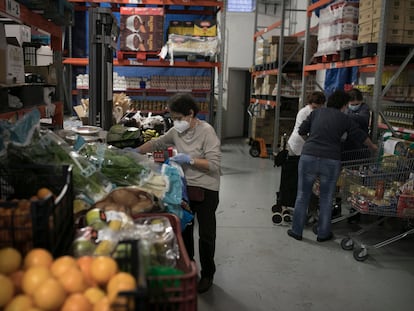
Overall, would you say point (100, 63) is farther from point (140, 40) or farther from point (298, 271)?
point (140, 40)

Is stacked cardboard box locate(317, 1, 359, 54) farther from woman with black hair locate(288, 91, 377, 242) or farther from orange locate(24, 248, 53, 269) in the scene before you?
orange locate(24, 248, 53, 269)

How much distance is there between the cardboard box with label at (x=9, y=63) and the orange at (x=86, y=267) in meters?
2.37

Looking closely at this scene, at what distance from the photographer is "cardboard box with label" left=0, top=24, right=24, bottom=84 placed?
10.5 feet

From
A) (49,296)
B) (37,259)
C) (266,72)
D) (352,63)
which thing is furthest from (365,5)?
(49,296)

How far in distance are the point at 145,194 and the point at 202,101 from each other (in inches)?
313

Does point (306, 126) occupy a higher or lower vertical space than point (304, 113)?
lower

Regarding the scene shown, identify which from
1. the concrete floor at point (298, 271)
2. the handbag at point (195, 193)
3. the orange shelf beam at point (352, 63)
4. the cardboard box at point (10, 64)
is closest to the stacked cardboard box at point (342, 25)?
the orange shelf beam at point (352, 63)

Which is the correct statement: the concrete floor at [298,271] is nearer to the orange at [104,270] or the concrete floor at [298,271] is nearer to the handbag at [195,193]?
the handbag at [195,193]

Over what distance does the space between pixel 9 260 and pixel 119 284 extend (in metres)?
0.38

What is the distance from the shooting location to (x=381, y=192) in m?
4.37

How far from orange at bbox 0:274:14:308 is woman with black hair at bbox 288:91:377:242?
3.90m

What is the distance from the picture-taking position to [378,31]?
16.9ft

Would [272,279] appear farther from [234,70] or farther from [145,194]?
[234,70]

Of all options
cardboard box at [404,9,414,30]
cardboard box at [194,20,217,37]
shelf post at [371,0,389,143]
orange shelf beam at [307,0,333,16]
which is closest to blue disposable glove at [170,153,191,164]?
shelf post at [371,0,389,143]
